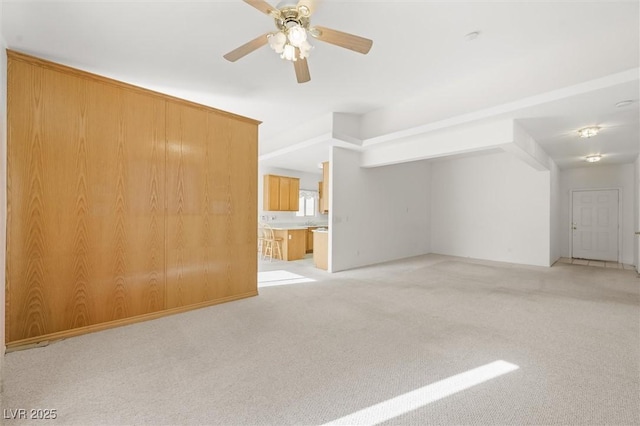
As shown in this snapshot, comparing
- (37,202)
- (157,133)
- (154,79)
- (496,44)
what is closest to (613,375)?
(496,44)

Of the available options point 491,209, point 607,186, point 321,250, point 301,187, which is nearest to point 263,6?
point 321,250

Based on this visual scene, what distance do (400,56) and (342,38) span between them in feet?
4.56

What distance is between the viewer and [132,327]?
9.58 feet

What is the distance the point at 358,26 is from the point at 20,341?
14.4ft

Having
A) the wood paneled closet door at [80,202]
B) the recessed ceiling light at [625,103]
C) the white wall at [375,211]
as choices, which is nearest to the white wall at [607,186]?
the white wall at [375,211]

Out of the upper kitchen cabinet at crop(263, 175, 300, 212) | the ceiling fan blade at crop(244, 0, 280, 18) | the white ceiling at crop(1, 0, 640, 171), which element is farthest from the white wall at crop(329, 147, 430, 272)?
the ceiling fan blade at crop(244, 0, 280, 18)

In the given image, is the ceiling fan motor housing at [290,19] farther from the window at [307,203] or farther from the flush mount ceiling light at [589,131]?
the window at [307,203]

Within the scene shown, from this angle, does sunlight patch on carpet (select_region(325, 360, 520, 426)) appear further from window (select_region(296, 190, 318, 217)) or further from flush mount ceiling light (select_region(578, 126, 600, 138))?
window (select_region(296, 190, 318, 217))

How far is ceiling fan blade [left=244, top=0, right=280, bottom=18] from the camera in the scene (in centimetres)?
201

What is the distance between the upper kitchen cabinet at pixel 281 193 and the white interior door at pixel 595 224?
319 inches

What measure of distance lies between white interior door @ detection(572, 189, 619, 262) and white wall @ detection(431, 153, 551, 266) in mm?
2483

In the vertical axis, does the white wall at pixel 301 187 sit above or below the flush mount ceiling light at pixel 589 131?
below

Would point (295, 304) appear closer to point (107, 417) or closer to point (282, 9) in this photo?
point (107, 417)

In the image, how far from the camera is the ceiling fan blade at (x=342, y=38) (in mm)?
2270
